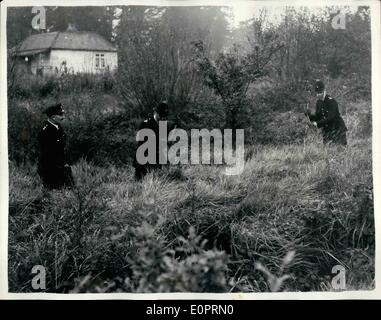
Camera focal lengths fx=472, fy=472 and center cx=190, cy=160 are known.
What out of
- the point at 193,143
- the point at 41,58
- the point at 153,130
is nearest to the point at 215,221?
the point at 193,143

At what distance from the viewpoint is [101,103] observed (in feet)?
14.3

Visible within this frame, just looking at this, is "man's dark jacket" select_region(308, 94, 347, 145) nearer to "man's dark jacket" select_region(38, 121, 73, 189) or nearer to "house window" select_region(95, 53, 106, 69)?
"house window" select_region(95, 53, 106, 69)

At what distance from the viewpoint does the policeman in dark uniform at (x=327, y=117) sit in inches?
167

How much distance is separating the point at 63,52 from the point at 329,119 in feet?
8.15

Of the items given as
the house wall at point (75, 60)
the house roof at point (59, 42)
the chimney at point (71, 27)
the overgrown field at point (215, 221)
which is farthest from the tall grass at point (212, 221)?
the chimney at point (71, 27)

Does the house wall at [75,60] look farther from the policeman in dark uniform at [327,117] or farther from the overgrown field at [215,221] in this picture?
the policeman in dark uniform at [327,117]

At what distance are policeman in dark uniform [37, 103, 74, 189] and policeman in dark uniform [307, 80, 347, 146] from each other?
7.39 ft

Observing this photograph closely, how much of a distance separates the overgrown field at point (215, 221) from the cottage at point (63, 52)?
878mm

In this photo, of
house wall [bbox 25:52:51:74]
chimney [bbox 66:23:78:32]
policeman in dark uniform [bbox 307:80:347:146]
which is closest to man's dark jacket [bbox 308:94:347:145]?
policeman in dark uniform [bbox 307:80:347:146]

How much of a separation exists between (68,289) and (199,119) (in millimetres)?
1847

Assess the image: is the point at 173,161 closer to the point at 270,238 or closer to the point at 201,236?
the point at 201,236

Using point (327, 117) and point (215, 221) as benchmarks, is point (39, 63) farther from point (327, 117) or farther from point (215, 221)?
point (327, 117)
